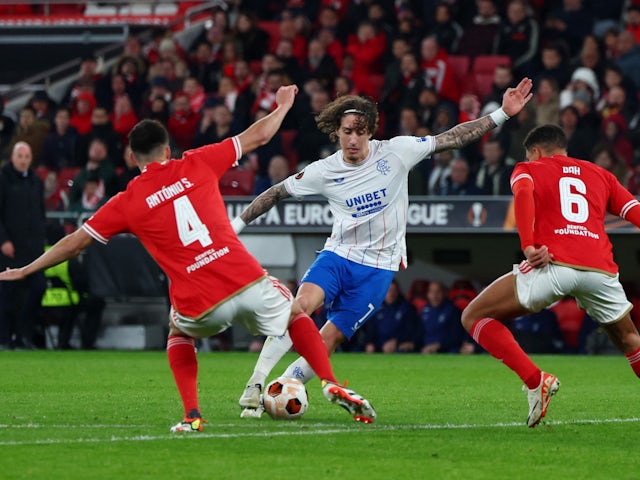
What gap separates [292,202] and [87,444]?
9699 mm

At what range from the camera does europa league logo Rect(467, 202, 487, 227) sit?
1609cm

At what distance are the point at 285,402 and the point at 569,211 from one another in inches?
82.1

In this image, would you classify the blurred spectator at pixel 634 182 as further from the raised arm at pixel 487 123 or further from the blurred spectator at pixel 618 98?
the raised arm at pixel 487 123

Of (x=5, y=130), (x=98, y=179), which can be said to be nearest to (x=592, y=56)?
(x=98, y=179)

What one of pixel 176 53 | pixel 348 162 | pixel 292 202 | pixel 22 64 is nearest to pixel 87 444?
pixel 348 162

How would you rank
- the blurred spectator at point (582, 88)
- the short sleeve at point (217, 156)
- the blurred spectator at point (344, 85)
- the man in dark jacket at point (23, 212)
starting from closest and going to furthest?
the short sleeve at point (217, 156) < the man in dark jacket at point (23, 212) < the blurred spectator at point (582, 88) < the blurred spectator at point (344, 85)

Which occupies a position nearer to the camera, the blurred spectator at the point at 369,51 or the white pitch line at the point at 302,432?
the white pitch line at the point at 302,432

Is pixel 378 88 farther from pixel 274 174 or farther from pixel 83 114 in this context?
pixel 83 114

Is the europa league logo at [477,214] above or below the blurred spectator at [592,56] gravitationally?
below

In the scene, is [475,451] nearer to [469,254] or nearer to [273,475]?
[273,475]

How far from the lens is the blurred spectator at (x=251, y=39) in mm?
21766

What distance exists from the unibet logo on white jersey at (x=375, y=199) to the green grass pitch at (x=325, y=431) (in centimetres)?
109

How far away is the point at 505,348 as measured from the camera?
8.43 meters

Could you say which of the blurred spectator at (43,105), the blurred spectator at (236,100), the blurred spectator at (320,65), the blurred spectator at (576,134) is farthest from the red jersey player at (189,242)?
the blurred spectator at (43,105)
